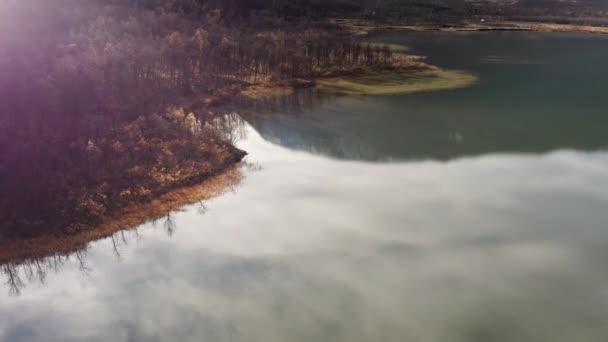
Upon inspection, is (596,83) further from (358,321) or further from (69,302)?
(69,302)

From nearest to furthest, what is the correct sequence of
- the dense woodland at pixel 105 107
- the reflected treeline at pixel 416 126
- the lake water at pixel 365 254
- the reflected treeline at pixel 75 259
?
the lake water at pixel 365 254 → the reflected treeline at pixel 75 259 → the dense woodland at pixel 105 107 → the reflected treeline at pixel 416 126

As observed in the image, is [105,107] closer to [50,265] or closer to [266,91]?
[50,265]

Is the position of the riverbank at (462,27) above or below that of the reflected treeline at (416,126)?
above

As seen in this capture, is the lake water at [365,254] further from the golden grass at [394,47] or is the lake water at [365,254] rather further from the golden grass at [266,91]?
the golden grass at [394,47]

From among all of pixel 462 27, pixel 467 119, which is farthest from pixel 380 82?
pixel 462 27

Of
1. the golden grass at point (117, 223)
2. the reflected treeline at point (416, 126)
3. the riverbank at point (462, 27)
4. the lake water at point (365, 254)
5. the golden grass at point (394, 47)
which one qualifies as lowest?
the lake water at point (365, 254)

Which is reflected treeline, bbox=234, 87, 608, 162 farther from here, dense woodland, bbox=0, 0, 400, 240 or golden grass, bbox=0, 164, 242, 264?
golden grass, bbox=0, 164, 242, 264

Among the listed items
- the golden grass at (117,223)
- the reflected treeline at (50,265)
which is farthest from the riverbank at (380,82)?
the reflected treeline at (50,265)
